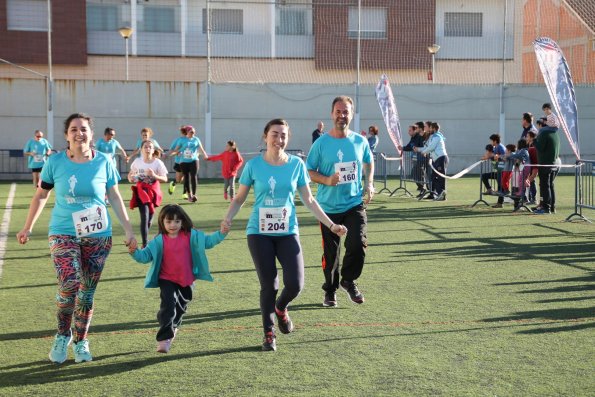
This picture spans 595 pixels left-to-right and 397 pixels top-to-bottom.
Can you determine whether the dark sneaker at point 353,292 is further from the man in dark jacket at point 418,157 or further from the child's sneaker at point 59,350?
the man in dark jacket at point 418,157

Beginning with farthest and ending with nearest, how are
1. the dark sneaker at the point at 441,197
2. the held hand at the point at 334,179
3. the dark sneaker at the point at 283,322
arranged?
the dark sneaker at the point at 441,197
the held hand at the point at 334,179
the dark sneaker at the point at 283,322

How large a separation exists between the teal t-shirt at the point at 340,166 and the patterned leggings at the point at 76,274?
94.5 inches

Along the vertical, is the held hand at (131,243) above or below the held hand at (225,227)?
below

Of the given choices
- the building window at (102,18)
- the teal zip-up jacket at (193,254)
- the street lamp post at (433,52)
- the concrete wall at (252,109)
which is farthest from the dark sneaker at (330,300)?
the building window at (102,18)

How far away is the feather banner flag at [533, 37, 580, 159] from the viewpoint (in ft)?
48.5

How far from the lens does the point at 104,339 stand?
7.23m

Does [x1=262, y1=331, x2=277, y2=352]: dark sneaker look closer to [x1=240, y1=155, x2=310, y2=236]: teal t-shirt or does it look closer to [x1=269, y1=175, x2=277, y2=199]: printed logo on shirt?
[x1=240, y1=155, x2=310, y2=236]: teal t-shirt

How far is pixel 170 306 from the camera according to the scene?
22.2ft

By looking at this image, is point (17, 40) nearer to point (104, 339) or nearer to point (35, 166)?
point (35, 166)

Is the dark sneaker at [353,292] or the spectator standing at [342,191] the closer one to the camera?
the spectator standing at [342,191]

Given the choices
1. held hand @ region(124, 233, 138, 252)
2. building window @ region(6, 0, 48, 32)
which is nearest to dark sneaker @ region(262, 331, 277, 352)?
held hand @ region(124, 233, 138, 252)

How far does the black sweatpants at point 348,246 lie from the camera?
8477 mm

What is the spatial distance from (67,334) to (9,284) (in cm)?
368

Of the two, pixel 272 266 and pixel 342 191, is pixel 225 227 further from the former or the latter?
pixel 342 191
